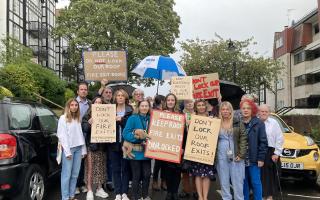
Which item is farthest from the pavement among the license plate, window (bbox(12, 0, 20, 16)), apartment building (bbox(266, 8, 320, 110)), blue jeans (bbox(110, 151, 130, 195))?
window (bbox(12, 0, 20, 16))

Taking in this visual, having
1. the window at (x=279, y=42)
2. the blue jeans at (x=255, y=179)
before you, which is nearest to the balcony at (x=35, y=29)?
the window at (x=279, y=42)

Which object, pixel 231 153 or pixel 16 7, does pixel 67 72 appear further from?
pixel 231 153

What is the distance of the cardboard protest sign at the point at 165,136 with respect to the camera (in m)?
6.36

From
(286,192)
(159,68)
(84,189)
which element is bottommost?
(286,192)

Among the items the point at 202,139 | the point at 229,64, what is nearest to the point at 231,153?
the point at 202,139

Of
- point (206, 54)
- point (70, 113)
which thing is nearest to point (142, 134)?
point (70, 113)

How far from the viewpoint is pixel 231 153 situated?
595 cm

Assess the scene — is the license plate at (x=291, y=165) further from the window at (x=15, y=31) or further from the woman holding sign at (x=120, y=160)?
the window at (x=15, y=31)

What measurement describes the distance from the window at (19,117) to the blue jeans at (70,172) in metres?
0.83

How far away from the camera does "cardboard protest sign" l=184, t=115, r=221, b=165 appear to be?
6.03 m

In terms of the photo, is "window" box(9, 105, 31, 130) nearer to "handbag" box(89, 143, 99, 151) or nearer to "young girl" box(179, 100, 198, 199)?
"handbag" box(89, 143, 99, 151)

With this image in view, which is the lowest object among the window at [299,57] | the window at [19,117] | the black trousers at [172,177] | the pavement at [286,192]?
the pavement at [286,192]

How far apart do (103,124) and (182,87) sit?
2356 millimetres

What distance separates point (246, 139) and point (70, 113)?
2.88 metres
